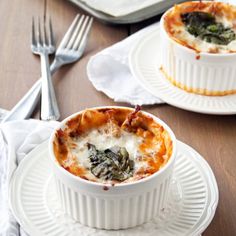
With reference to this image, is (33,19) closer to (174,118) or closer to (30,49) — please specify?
(30,49)

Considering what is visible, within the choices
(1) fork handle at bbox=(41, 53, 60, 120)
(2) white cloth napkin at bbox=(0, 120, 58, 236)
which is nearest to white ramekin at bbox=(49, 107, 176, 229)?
(2) white cloth napkin at bbox=(0, 120, 58, 236)

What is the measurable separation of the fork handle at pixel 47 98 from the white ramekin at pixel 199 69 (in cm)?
29

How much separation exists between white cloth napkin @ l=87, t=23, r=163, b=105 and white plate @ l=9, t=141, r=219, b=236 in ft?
0.86

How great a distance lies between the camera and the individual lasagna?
3.44 feet

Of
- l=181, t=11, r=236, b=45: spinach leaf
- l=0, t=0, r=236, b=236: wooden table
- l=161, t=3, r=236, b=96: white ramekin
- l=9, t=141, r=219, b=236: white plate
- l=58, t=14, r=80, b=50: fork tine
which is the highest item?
l=181, t=11, r=236, b=45: spinach leaf

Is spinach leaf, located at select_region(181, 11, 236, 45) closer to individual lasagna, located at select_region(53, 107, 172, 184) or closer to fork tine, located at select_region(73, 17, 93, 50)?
fork tine, located at select_region(73, 17, 93, 50)

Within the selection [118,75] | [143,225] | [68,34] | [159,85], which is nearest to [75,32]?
[68,34]

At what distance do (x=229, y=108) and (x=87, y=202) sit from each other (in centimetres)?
49

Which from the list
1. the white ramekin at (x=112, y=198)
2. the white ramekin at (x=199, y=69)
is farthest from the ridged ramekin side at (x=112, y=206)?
the white ramekin at (x=199, y=69)

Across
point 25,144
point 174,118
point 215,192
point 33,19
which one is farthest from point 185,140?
point 33,19

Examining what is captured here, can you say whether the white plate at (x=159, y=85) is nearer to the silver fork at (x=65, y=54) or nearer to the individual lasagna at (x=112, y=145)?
the silver fork at (x=65, y=54)

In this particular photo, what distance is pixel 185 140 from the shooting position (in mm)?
1328

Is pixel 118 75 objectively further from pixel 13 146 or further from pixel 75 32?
pixel 13 146

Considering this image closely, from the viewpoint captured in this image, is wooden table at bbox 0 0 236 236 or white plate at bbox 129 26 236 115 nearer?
wooden table at bbox 0 0 236 236
